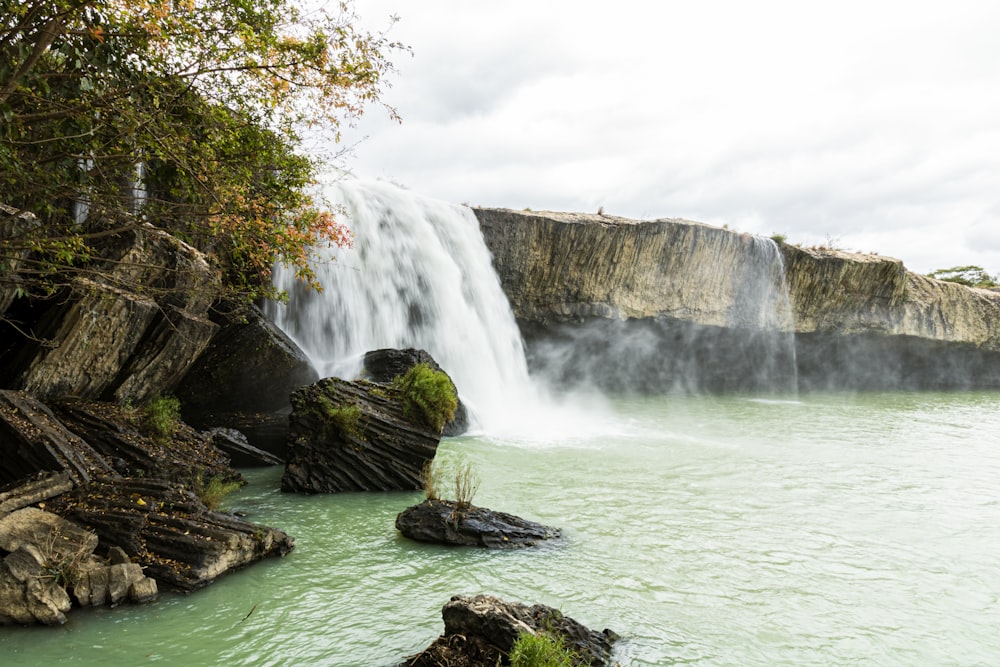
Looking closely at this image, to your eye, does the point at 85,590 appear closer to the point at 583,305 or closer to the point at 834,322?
the point at 583,305

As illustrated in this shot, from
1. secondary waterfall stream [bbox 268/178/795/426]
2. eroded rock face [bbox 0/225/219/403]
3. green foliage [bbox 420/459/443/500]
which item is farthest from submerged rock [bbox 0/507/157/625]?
secondary waterfall stream [bbox 268/178/795/426]

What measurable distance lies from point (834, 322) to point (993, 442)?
1347 centimetres

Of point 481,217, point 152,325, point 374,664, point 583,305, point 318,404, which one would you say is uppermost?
point 481,217

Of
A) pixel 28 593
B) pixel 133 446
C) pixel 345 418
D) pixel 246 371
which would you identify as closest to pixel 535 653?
pixel 28 593

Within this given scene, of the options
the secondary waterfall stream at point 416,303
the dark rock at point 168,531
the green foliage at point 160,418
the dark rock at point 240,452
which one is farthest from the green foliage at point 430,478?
the secondary waterfall stream at point 416,303

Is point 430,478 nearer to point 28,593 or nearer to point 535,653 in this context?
point 28,593

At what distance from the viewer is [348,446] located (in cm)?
833

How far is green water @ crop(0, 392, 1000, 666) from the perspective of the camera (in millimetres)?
4336

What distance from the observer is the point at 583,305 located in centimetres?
2281

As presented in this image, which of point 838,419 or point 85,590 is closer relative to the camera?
point 85,590

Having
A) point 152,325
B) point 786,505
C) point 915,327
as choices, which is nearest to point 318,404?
point 152,325

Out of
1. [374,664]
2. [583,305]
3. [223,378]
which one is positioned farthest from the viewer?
[583,305]

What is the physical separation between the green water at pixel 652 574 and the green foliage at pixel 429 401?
1.06m

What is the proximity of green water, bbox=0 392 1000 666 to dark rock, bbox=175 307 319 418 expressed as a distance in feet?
6.50
